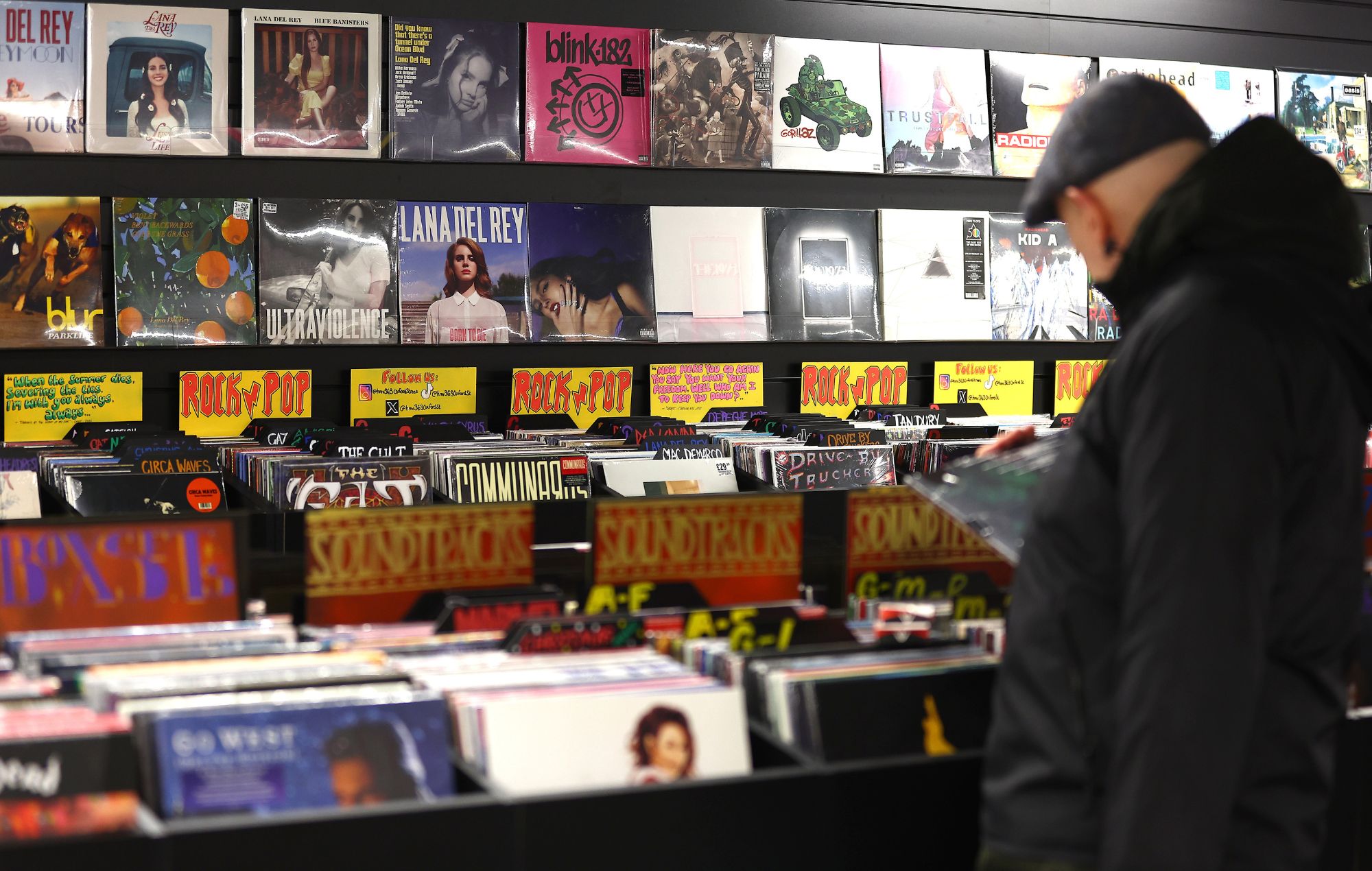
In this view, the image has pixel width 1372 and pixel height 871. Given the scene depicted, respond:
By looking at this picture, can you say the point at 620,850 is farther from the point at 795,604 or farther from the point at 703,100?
the point at 703,100

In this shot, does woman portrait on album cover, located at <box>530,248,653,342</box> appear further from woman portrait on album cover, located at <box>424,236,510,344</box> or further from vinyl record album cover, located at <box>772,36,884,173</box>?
vinyl record album cover, located at <box>772,36,884,173</box>

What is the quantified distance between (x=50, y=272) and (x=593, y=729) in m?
4.82

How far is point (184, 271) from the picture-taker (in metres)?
5.60

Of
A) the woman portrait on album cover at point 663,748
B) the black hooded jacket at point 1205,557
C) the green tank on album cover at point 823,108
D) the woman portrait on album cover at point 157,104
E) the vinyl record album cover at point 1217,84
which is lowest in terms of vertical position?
the woman portrait on album cover at point 663,748

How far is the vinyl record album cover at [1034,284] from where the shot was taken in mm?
6855

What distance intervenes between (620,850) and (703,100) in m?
5.38

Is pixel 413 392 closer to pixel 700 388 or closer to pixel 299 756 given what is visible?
pixel 700 388

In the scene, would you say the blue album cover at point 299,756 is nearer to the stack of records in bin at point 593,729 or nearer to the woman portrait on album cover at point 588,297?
the stack of records in bin at point 593,729

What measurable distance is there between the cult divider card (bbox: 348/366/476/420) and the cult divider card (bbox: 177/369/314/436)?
0.22m

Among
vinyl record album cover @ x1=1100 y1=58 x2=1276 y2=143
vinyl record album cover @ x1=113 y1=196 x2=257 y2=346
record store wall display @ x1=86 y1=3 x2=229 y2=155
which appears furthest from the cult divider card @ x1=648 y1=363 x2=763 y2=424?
vinyl record album cover @ x1=1100 y1=58 x2=1276 y2=143

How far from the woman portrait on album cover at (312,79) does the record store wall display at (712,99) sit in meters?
1.42

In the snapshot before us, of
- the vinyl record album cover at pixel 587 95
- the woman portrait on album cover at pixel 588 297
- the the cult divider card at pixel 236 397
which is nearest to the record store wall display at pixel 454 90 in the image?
the vinyl record album cover at pixel 587 95

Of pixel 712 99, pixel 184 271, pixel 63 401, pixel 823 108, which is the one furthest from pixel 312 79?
pixel 823 108

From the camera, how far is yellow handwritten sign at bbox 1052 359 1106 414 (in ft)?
23.2
